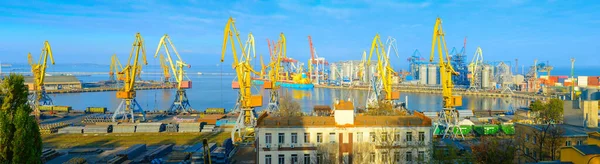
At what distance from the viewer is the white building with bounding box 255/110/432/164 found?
688cm

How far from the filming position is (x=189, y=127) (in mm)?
15086

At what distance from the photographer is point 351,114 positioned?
6984 mm

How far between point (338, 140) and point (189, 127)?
932cm

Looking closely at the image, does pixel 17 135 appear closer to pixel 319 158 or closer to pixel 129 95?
pixel 319 158

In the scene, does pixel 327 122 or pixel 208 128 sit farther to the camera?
pixel 208 128

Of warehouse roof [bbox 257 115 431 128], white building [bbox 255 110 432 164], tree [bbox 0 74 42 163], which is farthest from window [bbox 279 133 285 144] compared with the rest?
tree [bbox 0 74 42 163]

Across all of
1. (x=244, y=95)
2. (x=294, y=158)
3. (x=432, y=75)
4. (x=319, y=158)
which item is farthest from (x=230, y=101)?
(x=432, y=75)

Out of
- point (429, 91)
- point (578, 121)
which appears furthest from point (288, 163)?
point (429, 91)

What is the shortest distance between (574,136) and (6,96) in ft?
27.3

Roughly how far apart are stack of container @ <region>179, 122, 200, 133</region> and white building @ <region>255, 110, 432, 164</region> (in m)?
8.54

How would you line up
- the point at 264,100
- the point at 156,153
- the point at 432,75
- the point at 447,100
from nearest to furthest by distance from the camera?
the point at 156,153, the point at 447,100, the point at 264,100, the point at 432,75

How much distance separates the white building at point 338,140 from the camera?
6.88 meters

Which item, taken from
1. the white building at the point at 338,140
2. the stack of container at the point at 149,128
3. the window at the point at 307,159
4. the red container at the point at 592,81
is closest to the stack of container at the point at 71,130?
the stack of container at the point at 149,128

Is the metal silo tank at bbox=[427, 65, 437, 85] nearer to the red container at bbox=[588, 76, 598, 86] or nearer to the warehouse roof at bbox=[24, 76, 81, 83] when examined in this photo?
the red container at bbox=[588, 76, 598, 86]
